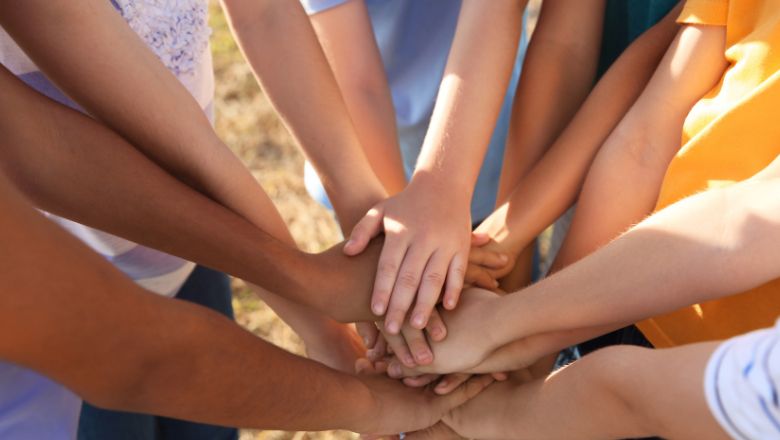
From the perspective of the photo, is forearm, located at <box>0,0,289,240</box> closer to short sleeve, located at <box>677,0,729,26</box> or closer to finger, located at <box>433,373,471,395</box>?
finger, located at <box>433,373,471,395</box>

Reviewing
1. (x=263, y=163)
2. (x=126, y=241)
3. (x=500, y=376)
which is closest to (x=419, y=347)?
(x=500, y=376)

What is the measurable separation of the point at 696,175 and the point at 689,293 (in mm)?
150

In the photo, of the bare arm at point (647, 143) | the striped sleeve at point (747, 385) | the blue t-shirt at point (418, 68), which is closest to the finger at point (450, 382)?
the bare arm at point (647, 143)

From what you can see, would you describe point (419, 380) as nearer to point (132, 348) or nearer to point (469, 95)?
point (469, 95)

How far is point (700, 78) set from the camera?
1.15 meters

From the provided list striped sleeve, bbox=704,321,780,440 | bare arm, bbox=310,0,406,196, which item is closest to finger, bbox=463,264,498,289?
bare arm, bbox=310,0,406,196

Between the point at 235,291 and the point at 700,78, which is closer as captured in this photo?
the point at 700,78

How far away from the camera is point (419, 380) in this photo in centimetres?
126

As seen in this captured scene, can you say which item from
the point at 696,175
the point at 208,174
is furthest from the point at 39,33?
the point at 696,175

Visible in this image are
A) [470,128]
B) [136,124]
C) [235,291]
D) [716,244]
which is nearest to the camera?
[716,244]

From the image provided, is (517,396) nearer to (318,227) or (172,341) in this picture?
(172,341)

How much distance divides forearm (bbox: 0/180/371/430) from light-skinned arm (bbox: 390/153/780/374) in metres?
0.24

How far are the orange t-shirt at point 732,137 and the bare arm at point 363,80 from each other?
0.42 metres

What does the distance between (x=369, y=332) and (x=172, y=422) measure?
409mm
